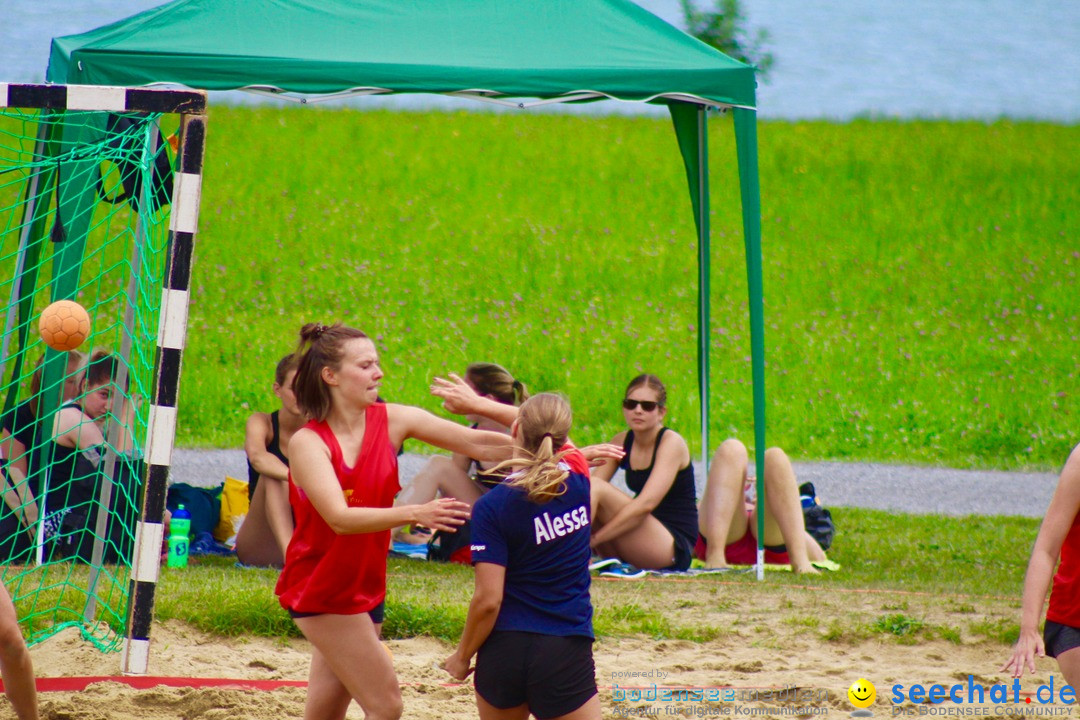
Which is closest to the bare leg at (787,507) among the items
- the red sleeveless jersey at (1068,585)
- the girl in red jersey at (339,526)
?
the red sleeveless jersey at (1068,585)

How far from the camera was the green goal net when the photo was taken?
5.09 meters

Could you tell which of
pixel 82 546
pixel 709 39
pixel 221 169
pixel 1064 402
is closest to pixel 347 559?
pixel 82 546

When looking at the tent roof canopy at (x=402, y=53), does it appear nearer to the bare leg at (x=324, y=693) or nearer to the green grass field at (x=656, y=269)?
the bare leg at (x=324, y=693)

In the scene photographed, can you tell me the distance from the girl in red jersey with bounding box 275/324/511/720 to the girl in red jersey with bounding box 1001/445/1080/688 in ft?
5.38

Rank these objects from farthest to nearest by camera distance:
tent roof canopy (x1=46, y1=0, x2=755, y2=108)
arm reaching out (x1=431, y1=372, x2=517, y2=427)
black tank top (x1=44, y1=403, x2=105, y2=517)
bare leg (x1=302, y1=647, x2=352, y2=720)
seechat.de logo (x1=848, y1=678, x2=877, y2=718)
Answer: black tank top (x1=44, y1=403, x2=105, y2=517), tent roof canopy (x1=46, y1=0, x2=755, y2=108), seechat.de logo (x1=848, y1=678, x2=877, y2=718), arm reaching out (x1=431, y1=372, x2=517, y2=427), bare leg (x1=302, y1=647, x2=352, y2=720)

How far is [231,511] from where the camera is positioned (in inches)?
285

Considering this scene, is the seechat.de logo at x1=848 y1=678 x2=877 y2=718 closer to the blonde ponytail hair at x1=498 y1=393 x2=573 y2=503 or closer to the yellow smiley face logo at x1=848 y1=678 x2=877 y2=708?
the yellow smiley face logo at x1=848 y1=678 x2=877 y2=708

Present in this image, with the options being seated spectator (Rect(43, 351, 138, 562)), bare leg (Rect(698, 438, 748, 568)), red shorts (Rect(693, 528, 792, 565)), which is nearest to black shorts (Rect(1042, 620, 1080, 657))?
bare leg (Rect(698, 438, 748, 568))

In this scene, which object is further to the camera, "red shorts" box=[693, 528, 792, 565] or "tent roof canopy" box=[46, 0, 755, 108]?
"red shorts" box=[693, 528, 792, 565]

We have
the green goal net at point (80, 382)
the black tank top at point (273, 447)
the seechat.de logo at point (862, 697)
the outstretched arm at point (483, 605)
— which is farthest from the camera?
the black tank top at point (273, 447)

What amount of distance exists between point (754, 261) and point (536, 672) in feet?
13.0

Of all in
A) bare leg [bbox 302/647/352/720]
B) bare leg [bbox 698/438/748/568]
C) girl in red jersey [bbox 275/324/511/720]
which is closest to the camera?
girl in red jersey [bbox 275/324/511/720]

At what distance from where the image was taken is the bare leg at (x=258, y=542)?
654 cm

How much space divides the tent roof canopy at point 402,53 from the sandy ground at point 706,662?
281 cm
